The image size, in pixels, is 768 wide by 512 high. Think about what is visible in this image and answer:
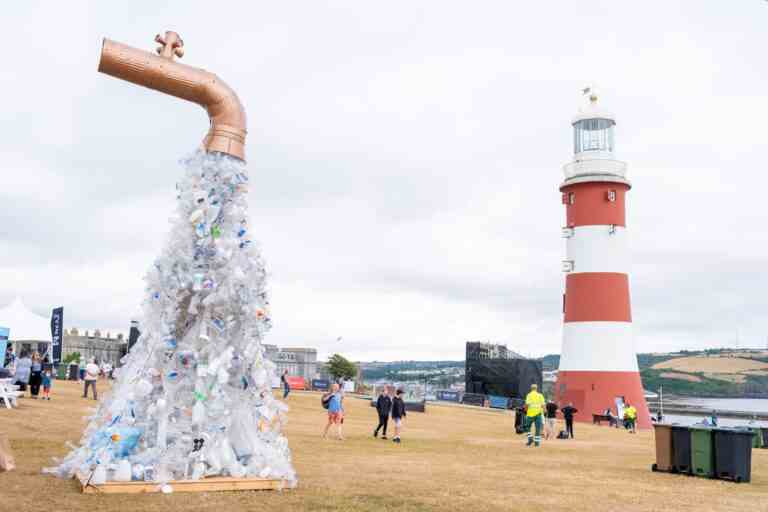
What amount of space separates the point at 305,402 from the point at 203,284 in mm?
24524

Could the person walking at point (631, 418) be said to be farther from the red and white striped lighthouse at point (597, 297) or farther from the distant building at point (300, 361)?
the distant building at point (300, 361)

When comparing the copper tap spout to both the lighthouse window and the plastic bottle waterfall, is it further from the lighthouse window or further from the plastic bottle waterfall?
the lighthouse window

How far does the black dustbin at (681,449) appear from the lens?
1373 centimetres

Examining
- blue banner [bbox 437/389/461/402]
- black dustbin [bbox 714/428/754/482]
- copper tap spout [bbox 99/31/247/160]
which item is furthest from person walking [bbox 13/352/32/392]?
blue banner [bbox 437/389/461/402]

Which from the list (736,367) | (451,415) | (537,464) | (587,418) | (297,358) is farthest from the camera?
(736,367)

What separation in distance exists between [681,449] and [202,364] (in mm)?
9678

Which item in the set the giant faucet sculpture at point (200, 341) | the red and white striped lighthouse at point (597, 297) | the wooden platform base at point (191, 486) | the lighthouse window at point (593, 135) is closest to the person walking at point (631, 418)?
the red and white striped lighthouse at point (597, 297)

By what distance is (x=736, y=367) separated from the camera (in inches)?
6299

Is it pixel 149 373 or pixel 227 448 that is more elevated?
pixel 149 373

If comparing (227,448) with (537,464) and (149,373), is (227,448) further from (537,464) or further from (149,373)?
(537,464)

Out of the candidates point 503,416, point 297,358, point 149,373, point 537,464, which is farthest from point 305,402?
point 297,358

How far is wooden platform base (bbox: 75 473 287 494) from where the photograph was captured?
8.89 metres

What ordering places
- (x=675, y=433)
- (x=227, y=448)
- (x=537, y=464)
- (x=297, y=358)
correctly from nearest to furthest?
(x=227, y=448) → (x=675, y=433) → (x=537, y=464) → (x=297, y=358)

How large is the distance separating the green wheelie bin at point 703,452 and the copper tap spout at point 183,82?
10036mm
